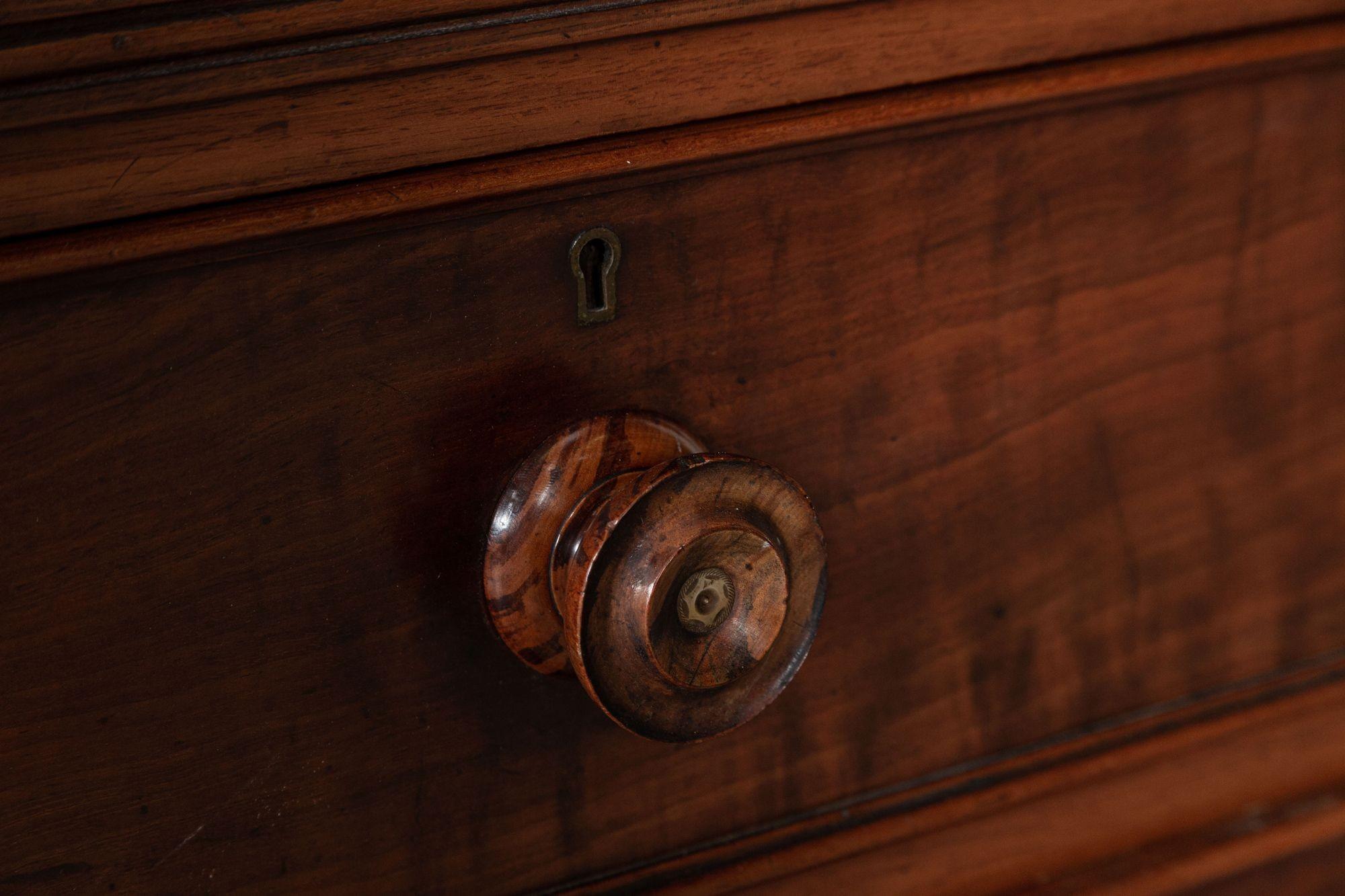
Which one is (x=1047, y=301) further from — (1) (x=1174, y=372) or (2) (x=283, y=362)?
(2) (x=283, y=362)

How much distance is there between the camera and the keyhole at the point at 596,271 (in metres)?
0.40

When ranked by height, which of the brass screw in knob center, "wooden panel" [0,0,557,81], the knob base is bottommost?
the brass screw in knob center

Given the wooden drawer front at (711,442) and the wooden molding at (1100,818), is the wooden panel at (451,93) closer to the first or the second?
the wooden drawer front at (711,442)

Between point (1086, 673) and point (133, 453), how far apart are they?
1.37ft

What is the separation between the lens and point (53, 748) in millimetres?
368

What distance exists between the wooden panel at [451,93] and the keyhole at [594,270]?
0.04 meters

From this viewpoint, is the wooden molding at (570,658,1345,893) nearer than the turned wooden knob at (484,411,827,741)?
No

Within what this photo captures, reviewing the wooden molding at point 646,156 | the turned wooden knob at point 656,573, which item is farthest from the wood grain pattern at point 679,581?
the wooden molding at point 646,156

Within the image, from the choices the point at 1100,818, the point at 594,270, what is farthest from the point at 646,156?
the point at 1100,818

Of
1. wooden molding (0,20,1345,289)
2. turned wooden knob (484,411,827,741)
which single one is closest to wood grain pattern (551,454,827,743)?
turned wooden knob (484,411,827,741)

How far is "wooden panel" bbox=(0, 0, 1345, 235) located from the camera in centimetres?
32

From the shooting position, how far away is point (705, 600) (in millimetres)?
372

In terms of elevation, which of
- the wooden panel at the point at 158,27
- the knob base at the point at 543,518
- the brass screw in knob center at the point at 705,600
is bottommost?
the brass screw in knob center at the point at 705,600

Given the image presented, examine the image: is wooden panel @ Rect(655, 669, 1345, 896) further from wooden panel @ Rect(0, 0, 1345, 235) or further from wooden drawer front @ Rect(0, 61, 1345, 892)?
wooden panel @ Rect(0, 0, 1345, 235)
